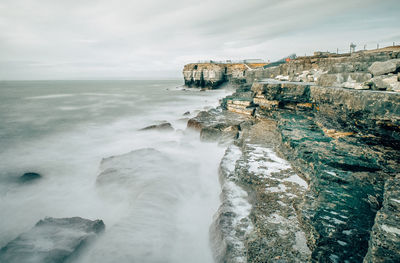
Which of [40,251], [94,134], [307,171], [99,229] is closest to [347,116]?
[307,171]

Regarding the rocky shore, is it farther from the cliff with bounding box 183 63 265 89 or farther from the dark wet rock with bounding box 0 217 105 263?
the cliff with bounding box 183 63 265 89

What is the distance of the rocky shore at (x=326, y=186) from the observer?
6.71 ft

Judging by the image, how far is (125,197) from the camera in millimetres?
5113

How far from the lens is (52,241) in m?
3.49

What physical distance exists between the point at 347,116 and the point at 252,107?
264 inches

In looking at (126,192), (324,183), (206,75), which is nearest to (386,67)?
(324,183)

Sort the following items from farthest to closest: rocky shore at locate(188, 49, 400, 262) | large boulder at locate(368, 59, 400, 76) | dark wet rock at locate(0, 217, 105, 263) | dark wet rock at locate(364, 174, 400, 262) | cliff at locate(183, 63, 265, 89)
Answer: cliff at locate(183, 63, 265, 89) < large boulder at locate(368, 59, 400, 76) < dark wet rock at locate(0, 217, 105, 263) < rocky shore at locate(188, 49, 400, 262) < dark wet rock at locate(364, 174, 400, 262)

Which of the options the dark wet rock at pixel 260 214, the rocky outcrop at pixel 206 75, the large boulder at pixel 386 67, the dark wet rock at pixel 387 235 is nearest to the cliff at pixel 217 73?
the rocky outcrop at pixel 206 75

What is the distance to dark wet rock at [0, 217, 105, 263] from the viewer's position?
10.5 ft

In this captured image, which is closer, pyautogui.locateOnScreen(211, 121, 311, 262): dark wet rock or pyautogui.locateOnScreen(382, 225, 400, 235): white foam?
pyautogui.locateOnScreen(382, 225, 400, 235): white foam

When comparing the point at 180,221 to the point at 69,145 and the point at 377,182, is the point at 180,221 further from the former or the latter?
the point at 69,145

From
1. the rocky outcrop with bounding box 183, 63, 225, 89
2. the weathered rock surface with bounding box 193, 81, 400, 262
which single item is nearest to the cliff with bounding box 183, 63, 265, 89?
the rocky outcrop with bounding box 183, 63, 225, 89

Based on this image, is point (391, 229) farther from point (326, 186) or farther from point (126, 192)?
point (126, 192)

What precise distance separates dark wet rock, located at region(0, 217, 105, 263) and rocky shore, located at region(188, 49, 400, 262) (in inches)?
99.3
